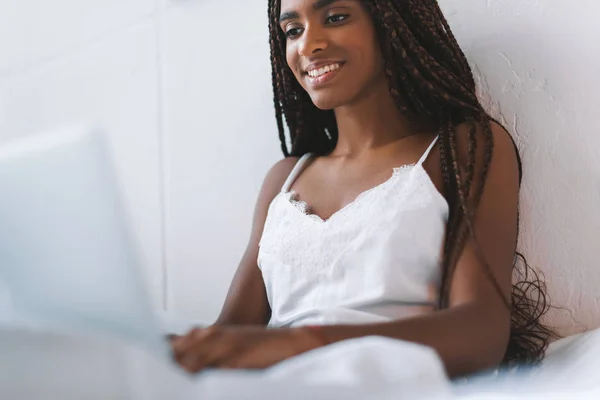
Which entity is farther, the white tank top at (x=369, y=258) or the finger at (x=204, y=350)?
the white tank top at (x=369, y=258)

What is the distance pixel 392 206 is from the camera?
38.3 inches

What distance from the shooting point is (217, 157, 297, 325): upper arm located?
3.71ft

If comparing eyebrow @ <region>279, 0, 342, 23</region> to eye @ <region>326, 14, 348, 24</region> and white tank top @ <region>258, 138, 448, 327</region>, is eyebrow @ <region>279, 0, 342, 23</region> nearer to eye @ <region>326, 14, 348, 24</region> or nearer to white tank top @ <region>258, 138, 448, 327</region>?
eye @ <region>326, 14, 348, 24</region>

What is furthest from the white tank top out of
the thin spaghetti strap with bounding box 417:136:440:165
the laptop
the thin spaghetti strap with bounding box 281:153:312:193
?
the laptop

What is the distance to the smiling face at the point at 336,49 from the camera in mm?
1028

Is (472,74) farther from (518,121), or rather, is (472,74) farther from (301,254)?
(301,254)

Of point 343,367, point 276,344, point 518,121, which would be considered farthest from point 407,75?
point 343,367

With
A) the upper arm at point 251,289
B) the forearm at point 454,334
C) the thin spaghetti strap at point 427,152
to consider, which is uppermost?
the thin spaghetti strap at point 427,152

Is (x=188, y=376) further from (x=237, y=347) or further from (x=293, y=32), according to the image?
(x=293, y=32)

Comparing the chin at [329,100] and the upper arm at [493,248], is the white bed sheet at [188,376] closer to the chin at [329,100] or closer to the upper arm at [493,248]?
the upper arm at [493,248]

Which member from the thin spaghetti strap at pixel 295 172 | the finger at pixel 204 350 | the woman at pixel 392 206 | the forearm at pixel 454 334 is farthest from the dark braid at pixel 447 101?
the finger at pixel 204 350

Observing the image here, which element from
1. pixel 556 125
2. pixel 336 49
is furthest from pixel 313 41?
pixel 556 125

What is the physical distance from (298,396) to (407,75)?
0.62m

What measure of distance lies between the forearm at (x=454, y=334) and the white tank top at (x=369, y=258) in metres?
0.08
